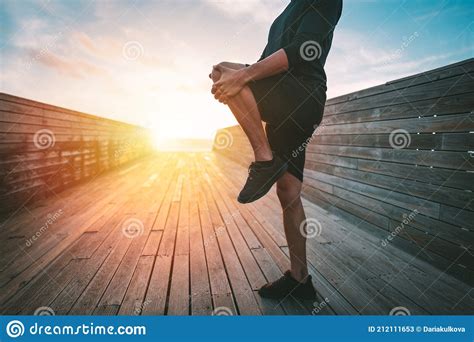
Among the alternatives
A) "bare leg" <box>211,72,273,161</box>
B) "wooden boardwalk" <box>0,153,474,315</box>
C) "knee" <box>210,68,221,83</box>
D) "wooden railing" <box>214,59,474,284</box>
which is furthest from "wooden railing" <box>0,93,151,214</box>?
"wooden railing" <box>214,59,474,284</box>

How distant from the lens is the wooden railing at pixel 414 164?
Result: 178cm

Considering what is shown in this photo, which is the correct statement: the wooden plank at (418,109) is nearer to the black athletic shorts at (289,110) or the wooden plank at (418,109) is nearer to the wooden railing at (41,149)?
the black athletic shorts at (289,110)

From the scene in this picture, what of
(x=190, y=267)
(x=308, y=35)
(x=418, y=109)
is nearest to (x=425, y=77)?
(x=418, y=109)

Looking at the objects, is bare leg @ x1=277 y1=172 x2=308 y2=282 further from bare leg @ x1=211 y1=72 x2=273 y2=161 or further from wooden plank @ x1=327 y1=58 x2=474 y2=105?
wooden plank @ x1=327 y1=58 x2=474 y2=105

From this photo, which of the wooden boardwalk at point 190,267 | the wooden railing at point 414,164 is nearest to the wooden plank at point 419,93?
the wooden railing at point 414,164

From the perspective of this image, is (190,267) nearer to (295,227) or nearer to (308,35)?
(295,227)

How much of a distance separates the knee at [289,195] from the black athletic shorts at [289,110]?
77 mm

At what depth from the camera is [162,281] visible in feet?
5.43

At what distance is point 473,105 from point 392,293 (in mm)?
1306

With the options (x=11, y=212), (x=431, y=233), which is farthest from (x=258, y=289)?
(x=11, y=212)

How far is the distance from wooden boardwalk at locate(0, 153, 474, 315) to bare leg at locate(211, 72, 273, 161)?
802 mm

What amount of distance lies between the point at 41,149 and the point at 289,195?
406 centimetres

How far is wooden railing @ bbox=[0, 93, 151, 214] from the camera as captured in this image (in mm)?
3127

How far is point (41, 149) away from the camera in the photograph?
391 centimetres
